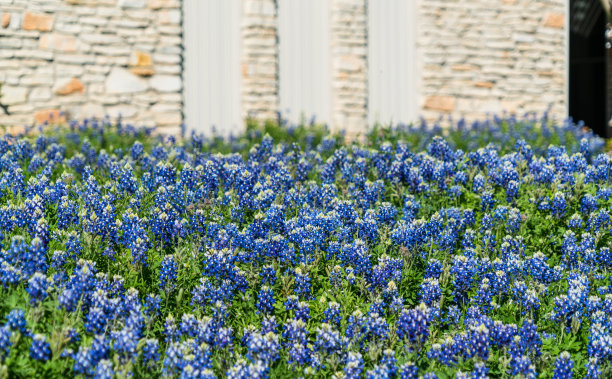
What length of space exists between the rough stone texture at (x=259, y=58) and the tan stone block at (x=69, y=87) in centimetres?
229

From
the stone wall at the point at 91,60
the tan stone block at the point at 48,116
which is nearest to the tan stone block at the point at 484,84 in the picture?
the stone wall at the point at 91,60

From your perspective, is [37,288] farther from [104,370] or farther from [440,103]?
[440,103]

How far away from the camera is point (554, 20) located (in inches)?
459

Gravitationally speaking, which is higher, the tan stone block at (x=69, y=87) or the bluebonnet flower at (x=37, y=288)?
the tan stone block at (x=69, y=87)

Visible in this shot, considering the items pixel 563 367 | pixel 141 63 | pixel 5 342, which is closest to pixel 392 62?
pixel 141 63

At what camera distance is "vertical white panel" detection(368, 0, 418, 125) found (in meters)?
10.6

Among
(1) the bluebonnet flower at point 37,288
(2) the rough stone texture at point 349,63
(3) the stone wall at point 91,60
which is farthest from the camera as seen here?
(2) the rough stone texture at point 349,63

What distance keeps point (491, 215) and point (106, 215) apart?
2440 millimetres

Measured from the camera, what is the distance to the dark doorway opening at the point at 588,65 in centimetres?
1334

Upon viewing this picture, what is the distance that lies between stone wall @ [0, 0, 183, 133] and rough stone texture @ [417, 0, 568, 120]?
4.28 meters

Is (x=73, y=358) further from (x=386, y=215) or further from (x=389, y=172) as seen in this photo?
(x=389, y=172)

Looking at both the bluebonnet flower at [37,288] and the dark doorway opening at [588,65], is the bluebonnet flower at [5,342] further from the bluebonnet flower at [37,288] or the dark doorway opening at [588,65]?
the dark doorway opening at [588,65]

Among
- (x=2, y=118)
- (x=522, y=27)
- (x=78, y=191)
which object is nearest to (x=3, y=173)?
(x=78, y=191)

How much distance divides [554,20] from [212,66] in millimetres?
6309
